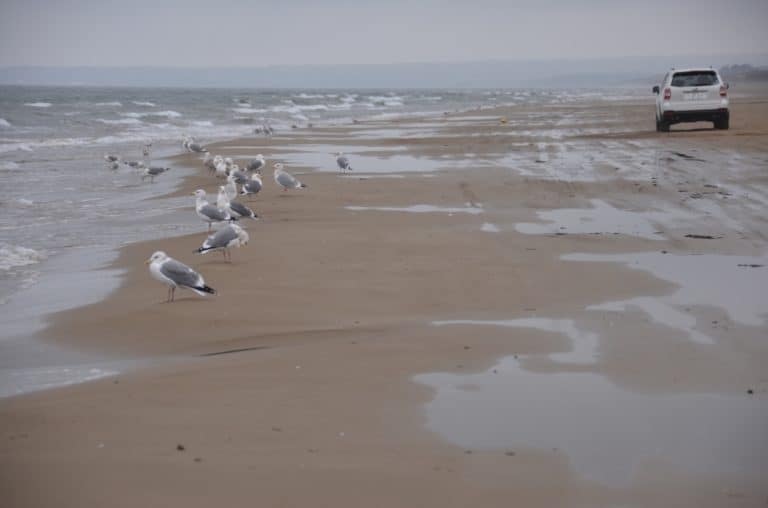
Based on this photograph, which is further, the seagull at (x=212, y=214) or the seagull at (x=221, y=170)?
the seagull at (x=221, y=170)

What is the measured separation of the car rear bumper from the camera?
2495 cm

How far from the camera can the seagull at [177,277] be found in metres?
8.60

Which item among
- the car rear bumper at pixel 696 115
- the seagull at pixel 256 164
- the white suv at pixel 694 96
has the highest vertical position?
the white suv at pixel 694 96

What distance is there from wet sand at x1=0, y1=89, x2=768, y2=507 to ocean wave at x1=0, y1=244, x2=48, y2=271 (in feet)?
3.51

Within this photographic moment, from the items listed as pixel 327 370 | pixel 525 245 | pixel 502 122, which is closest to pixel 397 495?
pixel 327 370

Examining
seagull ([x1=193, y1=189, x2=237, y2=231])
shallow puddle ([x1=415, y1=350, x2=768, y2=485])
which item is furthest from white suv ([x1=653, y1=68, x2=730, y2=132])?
shallow puddle ([x1=415, y1=350, x2=768, y2=485])

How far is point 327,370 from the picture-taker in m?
6.29

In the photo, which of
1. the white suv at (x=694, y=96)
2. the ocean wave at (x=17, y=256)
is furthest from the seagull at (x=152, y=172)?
the white suv at (x=694, y=96)

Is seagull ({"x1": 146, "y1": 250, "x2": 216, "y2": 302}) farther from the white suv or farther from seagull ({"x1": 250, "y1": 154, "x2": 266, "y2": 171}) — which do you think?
the white suv

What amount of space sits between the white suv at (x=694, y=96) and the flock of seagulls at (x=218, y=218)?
9857mm

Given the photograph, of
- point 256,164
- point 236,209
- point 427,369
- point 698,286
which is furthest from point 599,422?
point 256,164

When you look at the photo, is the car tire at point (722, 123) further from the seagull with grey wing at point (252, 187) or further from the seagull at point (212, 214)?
the seagull at point (212, 214)

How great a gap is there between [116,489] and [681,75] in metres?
23.2

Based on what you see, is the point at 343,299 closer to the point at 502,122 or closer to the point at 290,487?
the point at 290,487
